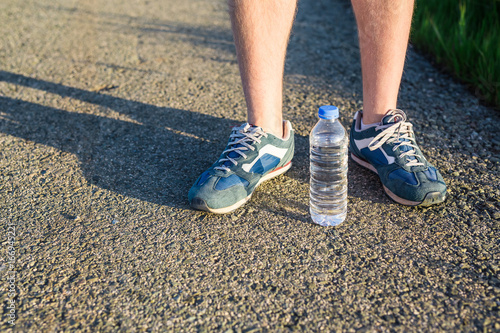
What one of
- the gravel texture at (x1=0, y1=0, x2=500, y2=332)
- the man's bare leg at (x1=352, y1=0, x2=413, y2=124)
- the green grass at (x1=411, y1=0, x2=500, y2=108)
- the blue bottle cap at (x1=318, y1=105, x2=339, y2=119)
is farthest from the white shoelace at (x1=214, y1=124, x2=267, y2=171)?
the green grass at (x1=411, y1=0, x2=500, y2=108)

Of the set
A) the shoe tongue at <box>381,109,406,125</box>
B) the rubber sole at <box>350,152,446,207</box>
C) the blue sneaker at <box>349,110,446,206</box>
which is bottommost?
the rubber sole at <box>350,152,446,207</box>

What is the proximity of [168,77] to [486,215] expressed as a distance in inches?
98.8

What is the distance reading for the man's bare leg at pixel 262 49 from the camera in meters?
2.27

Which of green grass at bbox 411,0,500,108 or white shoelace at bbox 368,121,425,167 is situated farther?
green grass at bbox 411,0,500,108

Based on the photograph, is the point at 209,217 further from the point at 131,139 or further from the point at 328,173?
the point at 131,139

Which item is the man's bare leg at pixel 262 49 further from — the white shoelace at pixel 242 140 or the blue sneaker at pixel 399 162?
the blue sneaker at pixel 399 162

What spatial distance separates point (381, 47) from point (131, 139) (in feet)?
5.16

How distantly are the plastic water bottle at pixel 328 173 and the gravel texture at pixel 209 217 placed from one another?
0.22 feet

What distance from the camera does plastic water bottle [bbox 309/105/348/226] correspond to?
2.18 m

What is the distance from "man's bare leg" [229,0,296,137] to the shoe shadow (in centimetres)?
48

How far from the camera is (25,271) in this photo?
195cm

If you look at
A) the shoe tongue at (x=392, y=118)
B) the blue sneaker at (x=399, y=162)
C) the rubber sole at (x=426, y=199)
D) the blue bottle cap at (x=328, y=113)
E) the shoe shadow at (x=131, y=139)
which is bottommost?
the shoe shadow at (x=131, y=139)

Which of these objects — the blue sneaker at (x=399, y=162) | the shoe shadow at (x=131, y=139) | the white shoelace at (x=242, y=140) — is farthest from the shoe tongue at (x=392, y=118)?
the shoe shadow at (x=131, y=139)

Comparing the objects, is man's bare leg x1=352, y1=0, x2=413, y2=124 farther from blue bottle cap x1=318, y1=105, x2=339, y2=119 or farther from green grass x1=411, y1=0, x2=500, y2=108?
green grass x1=411, y1=0, x2=500, y2=108
